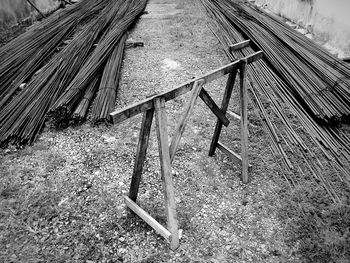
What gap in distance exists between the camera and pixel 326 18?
6.01 metres

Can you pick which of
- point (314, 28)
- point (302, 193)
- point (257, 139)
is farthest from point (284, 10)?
point (302, 193)

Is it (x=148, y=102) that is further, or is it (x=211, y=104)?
(x=211, y=104)

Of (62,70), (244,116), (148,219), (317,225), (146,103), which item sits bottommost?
(317,225)

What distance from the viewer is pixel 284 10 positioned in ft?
24.7

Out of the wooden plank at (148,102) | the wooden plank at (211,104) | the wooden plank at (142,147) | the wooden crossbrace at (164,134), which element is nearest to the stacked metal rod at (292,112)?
the wooden plank at (211,104)

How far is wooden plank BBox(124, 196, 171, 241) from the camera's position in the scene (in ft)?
9.06

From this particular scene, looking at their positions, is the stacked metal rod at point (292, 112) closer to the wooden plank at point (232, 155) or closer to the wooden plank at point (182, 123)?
the wooden plank at point (232, 155)

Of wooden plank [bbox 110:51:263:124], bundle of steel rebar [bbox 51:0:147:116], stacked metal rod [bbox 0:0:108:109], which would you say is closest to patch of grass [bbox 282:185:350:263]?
wooden plank [bbox 110:51:263:124]

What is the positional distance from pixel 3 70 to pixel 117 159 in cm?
333

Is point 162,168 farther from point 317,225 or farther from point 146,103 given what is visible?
point 317,225

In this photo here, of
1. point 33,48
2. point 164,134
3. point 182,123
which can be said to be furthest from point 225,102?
point 33,48

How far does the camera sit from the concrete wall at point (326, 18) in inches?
220

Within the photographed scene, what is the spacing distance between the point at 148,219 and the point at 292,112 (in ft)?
9.09

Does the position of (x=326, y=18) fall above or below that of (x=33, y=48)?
above
